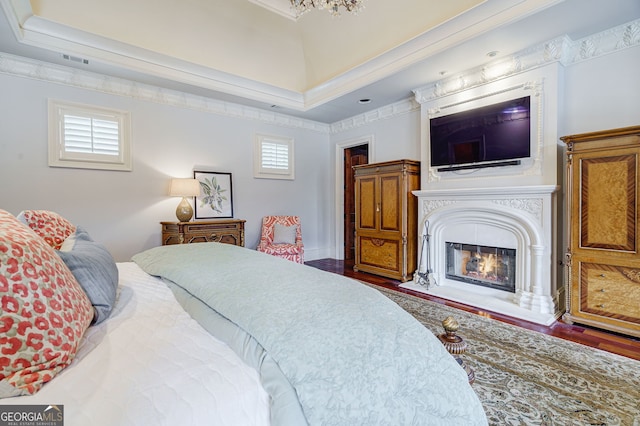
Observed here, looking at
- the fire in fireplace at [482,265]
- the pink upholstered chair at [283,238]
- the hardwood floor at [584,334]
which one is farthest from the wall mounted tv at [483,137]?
the pink upholstered chair at [283,238]

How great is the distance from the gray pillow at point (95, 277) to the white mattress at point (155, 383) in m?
0.12

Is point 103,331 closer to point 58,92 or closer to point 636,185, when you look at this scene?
point 636,185

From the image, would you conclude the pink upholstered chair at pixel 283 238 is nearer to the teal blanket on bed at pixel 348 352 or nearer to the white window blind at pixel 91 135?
the white window blind at pixel 91 135

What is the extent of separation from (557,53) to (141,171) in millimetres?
4885

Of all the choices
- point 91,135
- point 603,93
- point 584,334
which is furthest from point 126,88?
point 584,334

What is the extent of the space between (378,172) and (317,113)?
5.34 feet

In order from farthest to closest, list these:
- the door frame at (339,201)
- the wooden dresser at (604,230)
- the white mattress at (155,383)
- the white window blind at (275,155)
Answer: the door frame at (339,201) < the white window blind at (275,155) < the wooden dresser at (604,230) < the white mattress at (155,383)

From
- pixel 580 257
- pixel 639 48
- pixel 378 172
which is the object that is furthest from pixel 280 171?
pixel 639 48

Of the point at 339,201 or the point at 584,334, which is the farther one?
the point at 339,201

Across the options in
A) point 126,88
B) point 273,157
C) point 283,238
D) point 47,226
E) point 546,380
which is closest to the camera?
point 47,226

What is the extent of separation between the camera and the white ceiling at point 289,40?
107 inches

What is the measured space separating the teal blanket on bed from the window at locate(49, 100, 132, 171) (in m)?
3.39

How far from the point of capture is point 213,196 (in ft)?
14.5

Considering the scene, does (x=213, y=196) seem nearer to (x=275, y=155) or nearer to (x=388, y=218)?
(x=275, y=155)
